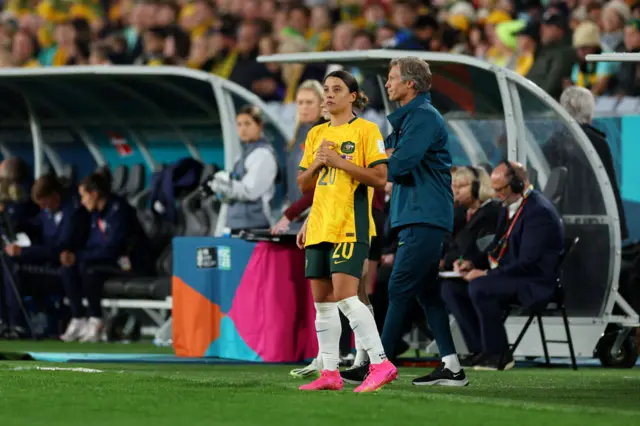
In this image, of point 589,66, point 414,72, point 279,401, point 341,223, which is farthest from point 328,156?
point 589,66

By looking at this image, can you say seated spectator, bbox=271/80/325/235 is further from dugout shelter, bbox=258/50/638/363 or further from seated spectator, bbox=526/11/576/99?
seated spectator, bbox=526/11/576/99

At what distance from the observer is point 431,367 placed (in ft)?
40.1

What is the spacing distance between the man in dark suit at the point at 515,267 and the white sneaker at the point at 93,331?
5420mm

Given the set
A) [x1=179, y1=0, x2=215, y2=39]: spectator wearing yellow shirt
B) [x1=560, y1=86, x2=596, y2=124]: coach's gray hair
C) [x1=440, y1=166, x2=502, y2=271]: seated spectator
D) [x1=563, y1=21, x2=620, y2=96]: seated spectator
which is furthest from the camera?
[x1=179, y1=0, x2=215, y2=39]: spectator wearing yellow shirt

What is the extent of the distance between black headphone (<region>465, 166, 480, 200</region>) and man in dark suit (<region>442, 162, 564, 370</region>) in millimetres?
666

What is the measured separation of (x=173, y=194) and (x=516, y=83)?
518 centimetres

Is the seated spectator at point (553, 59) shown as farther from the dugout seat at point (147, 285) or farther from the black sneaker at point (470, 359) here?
the dugout seat at point (147, 285)

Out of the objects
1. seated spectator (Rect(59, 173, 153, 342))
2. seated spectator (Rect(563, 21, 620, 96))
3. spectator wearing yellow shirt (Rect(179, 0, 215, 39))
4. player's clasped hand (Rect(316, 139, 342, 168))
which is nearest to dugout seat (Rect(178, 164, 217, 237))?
seated spectator (Rect(59, 173, 153, 342))

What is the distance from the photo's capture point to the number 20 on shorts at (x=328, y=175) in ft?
28.9

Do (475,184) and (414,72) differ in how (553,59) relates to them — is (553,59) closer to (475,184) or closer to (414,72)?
(475,184)

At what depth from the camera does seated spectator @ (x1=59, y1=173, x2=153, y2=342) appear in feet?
55.0

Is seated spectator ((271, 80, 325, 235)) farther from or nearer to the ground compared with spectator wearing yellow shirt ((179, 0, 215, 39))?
nearer to the ground

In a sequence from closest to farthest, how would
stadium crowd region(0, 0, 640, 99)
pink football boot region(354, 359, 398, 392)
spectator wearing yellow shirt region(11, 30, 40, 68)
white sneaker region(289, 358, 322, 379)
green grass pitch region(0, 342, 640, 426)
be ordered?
1. green grass pitch region(0, 342, 640, 426)
2. pink football boot region(354, 359, 398, 392)
3. white sneaker region(289, 358, 322, 379)
4. stadium crowd region(0, 0, 640, 99)
5. spectator wearing yellow shirt region(11, 30, 40, 68)

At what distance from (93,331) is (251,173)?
392 centimetres
